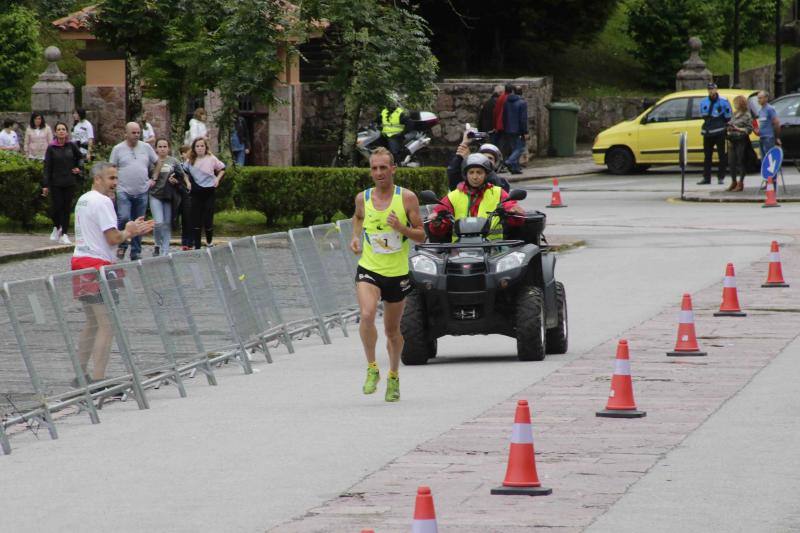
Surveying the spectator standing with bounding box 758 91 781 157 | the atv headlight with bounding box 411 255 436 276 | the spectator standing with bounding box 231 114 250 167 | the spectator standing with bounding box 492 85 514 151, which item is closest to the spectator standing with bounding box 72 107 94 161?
the spectator standing with bounding box 231 114 250 167

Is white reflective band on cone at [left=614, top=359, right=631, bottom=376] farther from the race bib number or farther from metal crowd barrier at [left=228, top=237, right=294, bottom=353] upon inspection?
metal crowd barrier at [left=228, top=237, right=294, bottom=353]

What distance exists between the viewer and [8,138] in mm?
32906

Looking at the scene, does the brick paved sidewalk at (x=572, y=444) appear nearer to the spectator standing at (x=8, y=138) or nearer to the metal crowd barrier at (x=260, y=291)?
the metal crowd barrier at (x=260, y=291)

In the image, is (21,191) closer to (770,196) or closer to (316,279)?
(316,279)

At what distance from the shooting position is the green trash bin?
148 feet

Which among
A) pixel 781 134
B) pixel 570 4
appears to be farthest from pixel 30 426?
pixel 570 4

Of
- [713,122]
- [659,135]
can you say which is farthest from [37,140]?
[659,135]

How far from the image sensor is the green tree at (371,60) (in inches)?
1134

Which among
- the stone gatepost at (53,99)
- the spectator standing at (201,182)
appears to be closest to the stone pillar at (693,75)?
the stone gatepost at (53,99)

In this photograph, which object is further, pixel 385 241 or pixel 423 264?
pixel 423 264

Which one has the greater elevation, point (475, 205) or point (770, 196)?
point (475, 205)

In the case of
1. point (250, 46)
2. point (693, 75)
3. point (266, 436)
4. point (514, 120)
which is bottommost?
point (266, 436)

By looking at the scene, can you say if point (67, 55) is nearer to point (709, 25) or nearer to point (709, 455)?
point (709, 25)

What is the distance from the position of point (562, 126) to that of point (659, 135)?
20.3 feet
